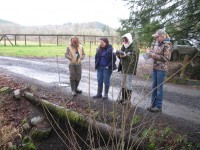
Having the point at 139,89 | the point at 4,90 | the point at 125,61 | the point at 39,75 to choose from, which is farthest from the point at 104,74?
the point at 39,75

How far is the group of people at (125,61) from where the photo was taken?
679cm

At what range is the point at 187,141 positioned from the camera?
19.1ft

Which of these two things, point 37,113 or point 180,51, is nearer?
point 37,113

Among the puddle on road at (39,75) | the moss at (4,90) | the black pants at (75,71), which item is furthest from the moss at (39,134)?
the puddle on road at (39,75)

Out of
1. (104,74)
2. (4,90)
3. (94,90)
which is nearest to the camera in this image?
(104,74)

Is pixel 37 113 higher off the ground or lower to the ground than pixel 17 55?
lower

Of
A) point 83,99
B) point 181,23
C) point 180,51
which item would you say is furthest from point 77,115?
point 180,51

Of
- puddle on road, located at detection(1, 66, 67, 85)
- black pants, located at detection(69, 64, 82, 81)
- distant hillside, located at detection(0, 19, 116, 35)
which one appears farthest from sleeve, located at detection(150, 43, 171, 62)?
puddle on road, located at detection(1, 66, 67, 85)

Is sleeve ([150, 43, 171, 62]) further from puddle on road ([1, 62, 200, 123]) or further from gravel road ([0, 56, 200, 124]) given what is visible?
puddle on road ([1, 62, 200, 123])

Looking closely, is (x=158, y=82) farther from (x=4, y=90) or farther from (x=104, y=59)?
(x=4, y=90)

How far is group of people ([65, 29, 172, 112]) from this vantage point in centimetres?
679

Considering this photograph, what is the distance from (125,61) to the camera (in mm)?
7594

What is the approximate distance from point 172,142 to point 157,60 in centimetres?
200

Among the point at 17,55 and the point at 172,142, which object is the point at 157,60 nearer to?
the point at 172,142
